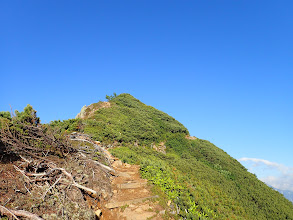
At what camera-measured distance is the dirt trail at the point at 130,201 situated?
6.52 meters

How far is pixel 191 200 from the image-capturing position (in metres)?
8.10

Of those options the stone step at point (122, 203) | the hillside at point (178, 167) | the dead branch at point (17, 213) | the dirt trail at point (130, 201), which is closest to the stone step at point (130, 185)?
the dirt trail at point (130, 201)

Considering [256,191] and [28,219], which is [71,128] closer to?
[28,219]

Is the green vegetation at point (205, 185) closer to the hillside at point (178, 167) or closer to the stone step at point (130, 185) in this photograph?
the hillside at point (178, 167)

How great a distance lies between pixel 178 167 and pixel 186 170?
713mm

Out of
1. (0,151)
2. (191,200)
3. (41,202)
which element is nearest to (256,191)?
(191,200)

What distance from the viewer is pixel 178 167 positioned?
1516 cm

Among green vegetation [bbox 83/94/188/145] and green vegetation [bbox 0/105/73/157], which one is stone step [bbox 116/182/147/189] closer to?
green vegetation [bbox 0/105/73/157]

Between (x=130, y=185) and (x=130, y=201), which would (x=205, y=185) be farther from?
(x=130, y=201)

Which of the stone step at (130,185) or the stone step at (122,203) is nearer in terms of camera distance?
the stone step at (122,203)

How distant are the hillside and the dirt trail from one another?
15.4 inches

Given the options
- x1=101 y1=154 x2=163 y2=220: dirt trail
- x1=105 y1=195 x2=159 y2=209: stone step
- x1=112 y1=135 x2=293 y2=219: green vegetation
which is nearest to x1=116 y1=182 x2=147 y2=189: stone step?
x1=101 y1=154 x2=163 y2=220: dirt trail

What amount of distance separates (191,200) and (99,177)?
164 inches

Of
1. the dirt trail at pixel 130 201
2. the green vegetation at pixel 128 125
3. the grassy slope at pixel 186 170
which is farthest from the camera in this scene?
the green vegetation at pixel 128 125
